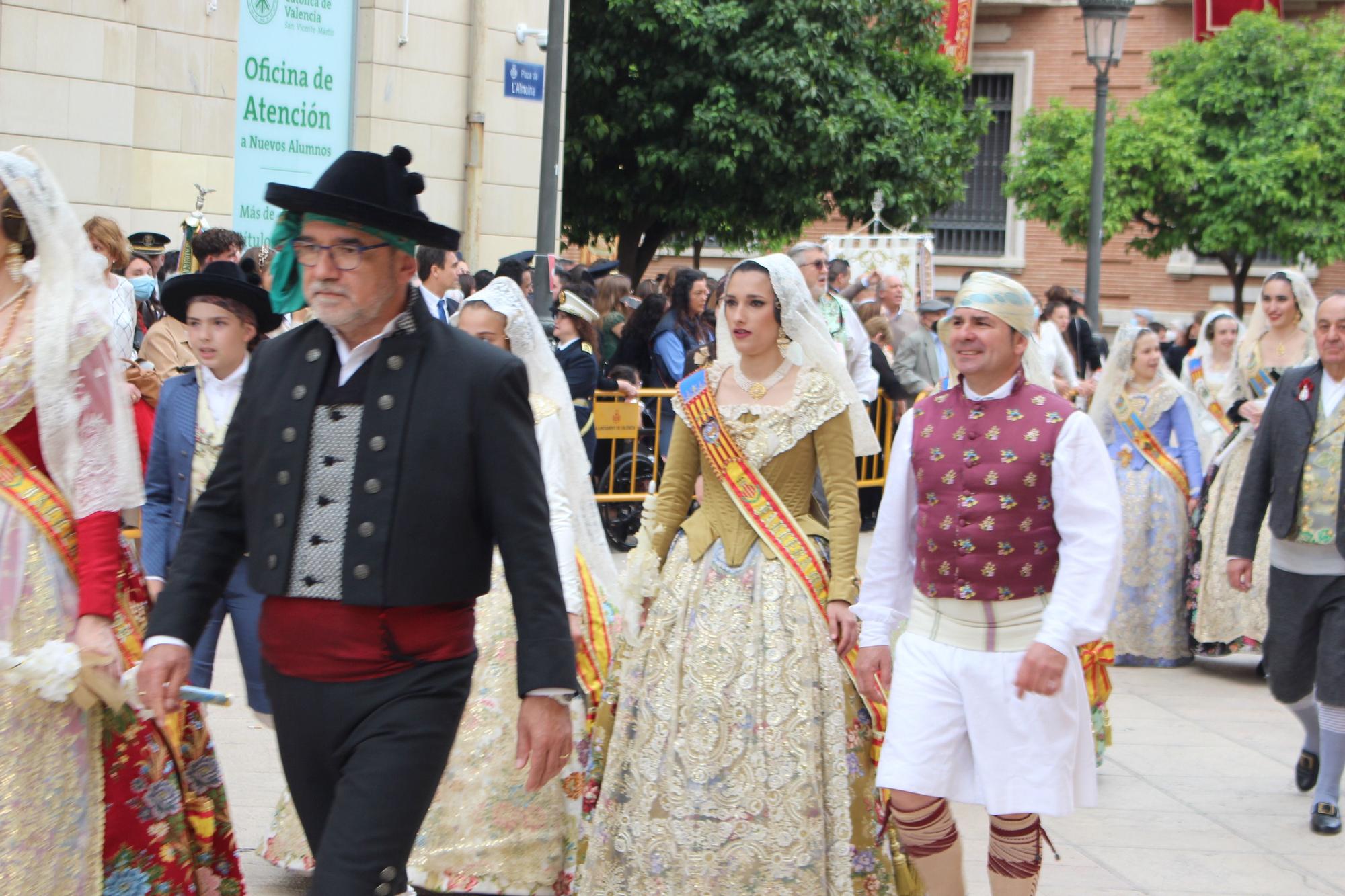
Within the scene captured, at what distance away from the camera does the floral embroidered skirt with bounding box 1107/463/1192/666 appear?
32.3 ft

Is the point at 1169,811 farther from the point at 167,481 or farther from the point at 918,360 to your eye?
the point at 918,360

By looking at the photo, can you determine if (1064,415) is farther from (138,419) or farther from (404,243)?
(138,419)

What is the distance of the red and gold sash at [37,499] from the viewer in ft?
12.8

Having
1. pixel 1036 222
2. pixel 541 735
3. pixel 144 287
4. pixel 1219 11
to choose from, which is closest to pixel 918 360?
pixel 144 287

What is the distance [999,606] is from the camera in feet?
14.8

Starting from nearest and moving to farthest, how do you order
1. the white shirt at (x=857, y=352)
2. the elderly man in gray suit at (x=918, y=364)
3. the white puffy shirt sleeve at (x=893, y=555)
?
1. the white puffy shirt sleeve at (x=893, y=555)
2. the white shirt at (x=857, y=352)
3. the elderly man in gray suit at (x=918, y=364)

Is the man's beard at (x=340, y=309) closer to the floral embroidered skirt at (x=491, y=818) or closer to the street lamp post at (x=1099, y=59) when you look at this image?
the floral embroidered skirt at (x=491, y=818)

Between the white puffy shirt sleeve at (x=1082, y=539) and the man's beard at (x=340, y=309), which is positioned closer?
the man's beard at (x=340, y=309)

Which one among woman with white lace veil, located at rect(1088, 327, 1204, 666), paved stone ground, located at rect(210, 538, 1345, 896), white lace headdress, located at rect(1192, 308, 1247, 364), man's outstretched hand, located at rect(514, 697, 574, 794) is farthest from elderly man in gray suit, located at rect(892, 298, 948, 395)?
man's outstretched hand, located at rect(514, 697, 574, 794)

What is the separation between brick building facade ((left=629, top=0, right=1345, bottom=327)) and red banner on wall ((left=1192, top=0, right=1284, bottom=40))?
652 millimetres

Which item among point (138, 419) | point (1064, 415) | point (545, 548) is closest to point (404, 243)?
point (545, 548)

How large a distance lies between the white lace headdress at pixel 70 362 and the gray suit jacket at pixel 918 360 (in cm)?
1034

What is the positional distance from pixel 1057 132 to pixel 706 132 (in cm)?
851

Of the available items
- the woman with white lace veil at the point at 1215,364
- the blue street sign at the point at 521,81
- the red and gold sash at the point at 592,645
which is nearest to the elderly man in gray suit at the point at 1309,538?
the red and gold sash at the point at 592,645
